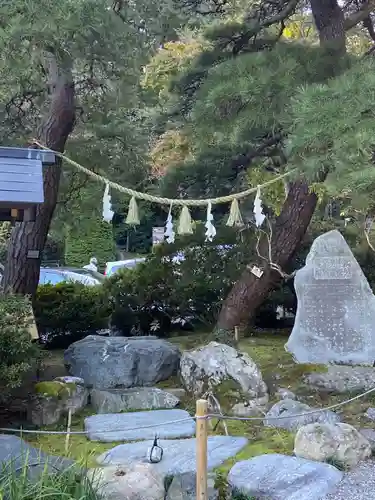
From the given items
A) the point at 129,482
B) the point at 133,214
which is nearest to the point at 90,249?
the point at 133,214

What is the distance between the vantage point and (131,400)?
17.6 feet

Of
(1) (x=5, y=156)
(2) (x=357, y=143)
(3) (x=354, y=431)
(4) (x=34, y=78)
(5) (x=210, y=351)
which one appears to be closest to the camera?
(2) (x=357, y=143)

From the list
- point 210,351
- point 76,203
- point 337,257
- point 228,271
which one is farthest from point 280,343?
point 76,203

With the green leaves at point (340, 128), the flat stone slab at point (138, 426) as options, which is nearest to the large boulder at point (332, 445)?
the flat stone slab at point (138, 426)

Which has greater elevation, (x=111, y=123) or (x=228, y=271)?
(x=111, y=123)

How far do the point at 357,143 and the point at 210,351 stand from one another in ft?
9.46

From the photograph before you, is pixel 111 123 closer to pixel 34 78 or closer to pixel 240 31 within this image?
pixel 34 78

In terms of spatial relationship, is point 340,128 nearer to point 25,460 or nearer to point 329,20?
point 25,460

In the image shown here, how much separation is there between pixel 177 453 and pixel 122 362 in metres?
1.80

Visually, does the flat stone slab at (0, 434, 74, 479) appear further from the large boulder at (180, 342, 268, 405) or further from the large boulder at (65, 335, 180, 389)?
the large boulder at (180, 342, 268, 405)

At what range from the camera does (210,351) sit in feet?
18.5

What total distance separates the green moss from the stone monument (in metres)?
2.43

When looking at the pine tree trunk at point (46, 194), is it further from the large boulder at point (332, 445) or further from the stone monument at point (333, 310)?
the large boulder at point (332, 445)

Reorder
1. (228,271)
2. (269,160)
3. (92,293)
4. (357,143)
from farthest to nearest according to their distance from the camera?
(92,293), (228,271), (269,160), (357,143)
